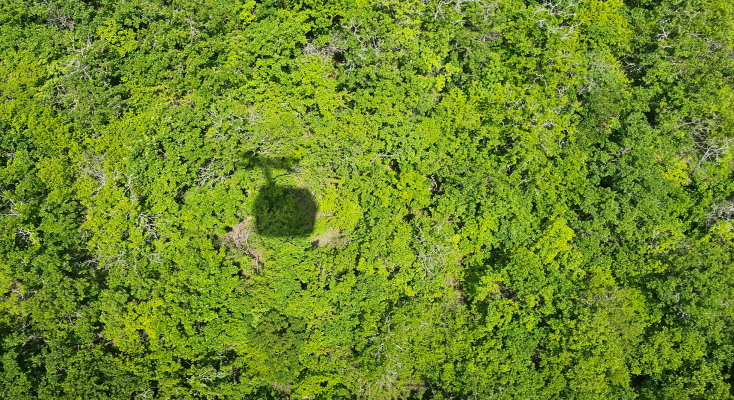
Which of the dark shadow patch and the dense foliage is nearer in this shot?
the dense foliage

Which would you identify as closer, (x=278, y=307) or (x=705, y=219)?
(x=278, y=307)

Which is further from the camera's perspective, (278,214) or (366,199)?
(366,199)

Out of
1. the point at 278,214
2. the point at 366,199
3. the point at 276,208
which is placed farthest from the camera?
the point at 366,199

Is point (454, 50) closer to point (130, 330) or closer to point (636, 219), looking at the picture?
point (636, 219)

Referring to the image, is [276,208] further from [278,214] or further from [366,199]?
[366,199]

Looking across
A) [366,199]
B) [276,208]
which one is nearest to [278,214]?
[276,208]

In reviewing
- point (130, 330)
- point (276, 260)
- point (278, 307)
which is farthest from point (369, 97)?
point (130, 330)
